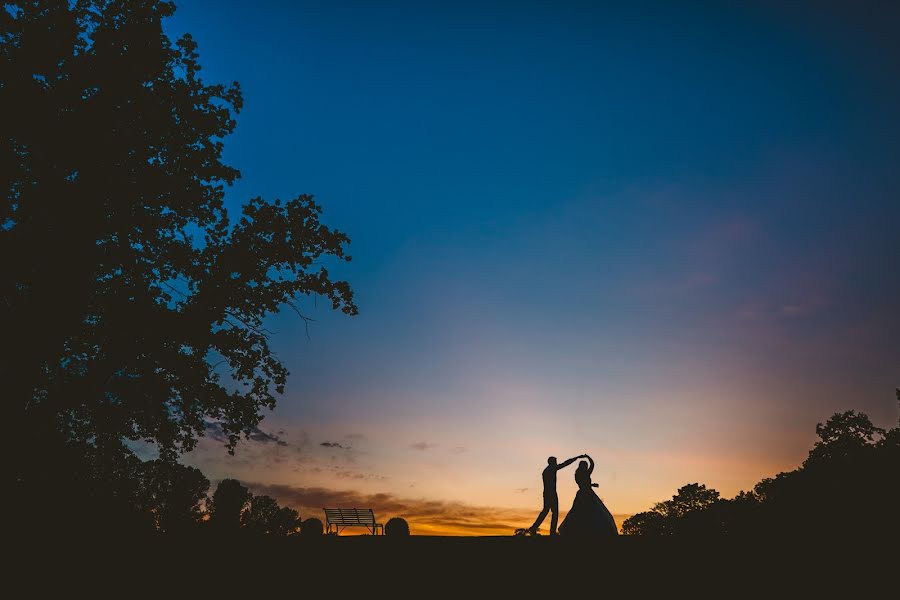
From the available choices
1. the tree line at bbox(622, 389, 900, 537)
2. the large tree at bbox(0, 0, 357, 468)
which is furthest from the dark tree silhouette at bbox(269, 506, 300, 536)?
the large tree at bbox(0, 0, 357, 468)

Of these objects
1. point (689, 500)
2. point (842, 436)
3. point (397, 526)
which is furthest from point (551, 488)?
point (689, 500)

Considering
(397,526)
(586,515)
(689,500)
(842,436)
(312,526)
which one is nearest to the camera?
(586,515)

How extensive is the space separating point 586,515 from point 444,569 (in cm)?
401

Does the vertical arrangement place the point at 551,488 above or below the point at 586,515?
above

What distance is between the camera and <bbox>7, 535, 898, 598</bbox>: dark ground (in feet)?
25.8

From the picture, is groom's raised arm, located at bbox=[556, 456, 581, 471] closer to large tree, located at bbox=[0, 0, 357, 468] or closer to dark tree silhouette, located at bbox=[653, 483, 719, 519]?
large tree, located at bbox=[0, 0, 357, 468]

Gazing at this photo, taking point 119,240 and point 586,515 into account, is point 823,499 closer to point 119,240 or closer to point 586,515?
point 586,515

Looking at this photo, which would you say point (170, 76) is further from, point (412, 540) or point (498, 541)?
point (498, 541)

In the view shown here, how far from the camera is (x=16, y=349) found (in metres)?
13.0

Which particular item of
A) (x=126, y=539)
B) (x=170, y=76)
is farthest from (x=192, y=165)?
(x=126, y=539)

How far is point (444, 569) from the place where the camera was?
8648 mm

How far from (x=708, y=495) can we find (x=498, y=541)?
3099 inches

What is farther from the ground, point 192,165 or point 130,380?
point 192,165

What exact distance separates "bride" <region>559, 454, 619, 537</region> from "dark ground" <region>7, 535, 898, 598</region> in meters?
2.01
